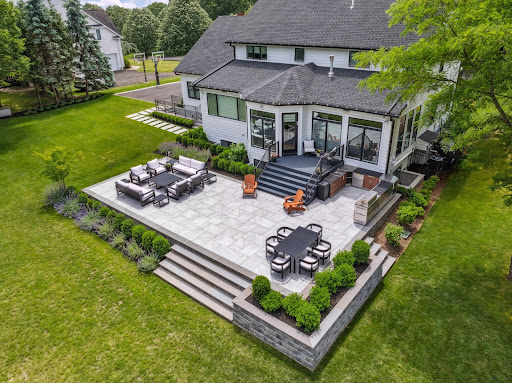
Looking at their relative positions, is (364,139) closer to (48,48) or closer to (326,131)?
(326,131)

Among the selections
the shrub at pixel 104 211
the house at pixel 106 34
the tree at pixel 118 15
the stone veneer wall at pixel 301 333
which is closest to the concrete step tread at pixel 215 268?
the stone veneer wall at pixel 301 333

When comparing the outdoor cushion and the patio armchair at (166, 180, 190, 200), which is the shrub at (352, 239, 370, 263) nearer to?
the patio armchair at (166, 180, 190, 200)

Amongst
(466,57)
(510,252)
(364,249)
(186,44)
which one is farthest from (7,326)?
(186,44)

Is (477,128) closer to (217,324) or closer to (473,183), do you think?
(473,183)

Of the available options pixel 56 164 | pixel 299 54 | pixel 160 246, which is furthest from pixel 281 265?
pixel 299 54

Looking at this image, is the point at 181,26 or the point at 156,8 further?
A: the point at 156,8
